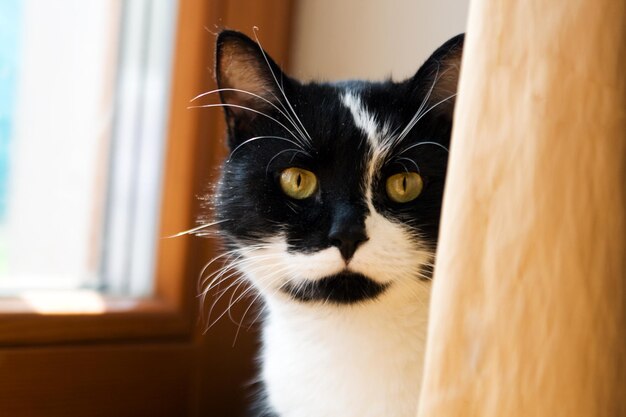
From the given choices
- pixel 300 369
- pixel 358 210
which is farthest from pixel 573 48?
pixel 300 369

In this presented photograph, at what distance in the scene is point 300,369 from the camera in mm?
819

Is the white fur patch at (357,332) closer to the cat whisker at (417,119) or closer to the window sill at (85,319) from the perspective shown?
the cat whisker at (417,119)

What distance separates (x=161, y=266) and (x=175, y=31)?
41 centimetres

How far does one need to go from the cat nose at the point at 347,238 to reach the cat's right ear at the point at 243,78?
229 millimetres

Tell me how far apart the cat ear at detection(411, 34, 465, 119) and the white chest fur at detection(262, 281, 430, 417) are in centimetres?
22

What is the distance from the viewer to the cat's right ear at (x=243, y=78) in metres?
0.81

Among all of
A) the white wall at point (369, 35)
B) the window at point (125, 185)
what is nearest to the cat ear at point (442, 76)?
the white wall at point (369, 35)

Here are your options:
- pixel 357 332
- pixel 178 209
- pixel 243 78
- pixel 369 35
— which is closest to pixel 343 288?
pixel 357 332

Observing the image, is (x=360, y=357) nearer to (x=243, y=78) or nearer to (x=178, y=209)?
(x=243, y=78)

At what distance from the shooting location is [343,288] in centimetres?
74

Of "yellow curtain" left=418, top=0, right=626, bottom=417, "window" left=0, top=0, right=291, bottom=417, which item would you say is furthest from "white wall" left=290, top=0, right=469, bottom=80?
"yellow curtain" left=418, top=0, right=626, bottom=417

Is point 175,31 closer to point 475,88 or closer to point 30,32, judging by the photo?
point 30,32

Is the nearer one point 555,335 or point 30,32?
point 555,335

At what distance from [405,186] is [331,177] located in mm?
88
